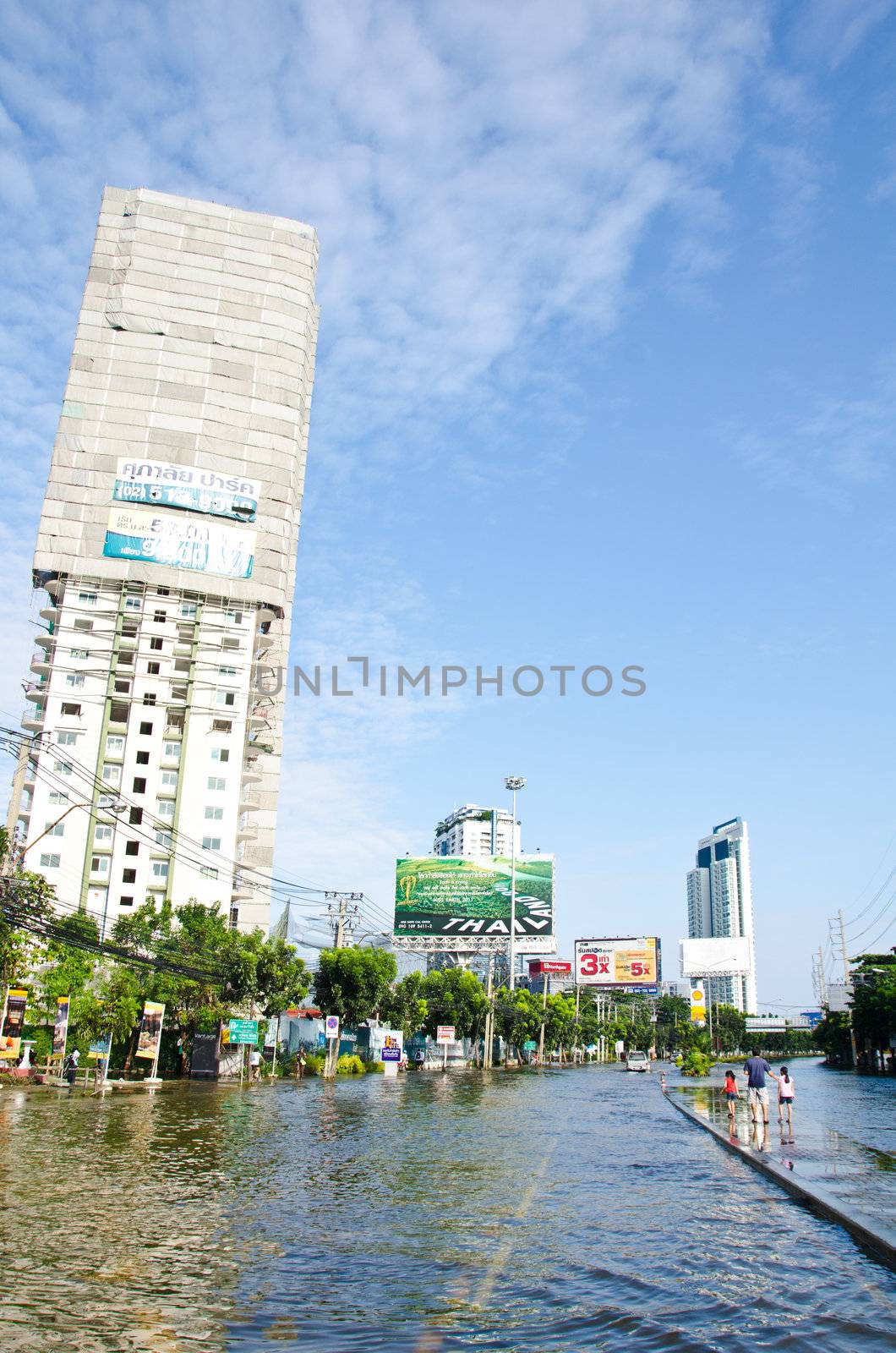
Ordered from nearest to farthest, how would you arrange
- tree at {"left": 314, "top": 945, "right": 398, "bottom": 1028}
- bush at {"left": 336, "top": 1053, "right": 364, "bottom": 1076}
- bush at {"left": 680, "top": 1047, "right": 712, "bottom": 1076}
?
1. tree at {"left": 314, "top": 945, "right": 398, "bottom": 1028}
2. bush at {"left": 336, "top": 1053, "right": 364, "bottom": 1076}
3. bush at {"left": 680, "top": 1047, "right": 712, "bottom": 1076}

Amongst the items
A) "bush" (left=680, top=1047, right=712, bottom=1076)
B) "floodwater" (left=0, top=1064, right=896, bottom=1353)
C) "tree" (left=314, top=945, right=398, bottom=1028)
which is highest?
"tree" (left=314, top=945, right=398, bottom=1028)

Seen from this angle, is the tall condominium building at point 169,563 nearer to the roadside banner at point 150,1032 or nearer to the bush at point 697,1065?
the roadside banner at point 150,1032

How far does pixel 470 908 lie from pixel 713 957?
7018 centimetres

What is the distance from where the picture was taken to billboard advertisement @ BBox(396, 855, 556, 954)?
84.2m

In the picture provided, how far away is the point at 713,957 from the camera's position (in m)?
142

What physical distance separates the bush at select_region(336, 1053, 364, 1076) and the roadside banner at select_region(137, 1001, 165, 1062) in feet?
58.6

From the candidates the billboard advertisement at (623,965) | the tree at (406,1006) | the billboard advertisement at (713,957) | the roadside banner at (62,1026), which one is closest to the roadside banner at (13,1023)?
the roadside banner at (62,1026)

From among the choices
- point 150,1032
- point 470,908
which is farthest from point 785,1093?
point 470,908

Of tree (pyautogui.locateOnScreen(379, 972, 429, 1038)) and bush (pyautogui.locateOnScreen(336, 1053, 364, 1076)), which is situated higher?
tree (pyautogui.locateOnScreen(379, 972, 429, 1038))

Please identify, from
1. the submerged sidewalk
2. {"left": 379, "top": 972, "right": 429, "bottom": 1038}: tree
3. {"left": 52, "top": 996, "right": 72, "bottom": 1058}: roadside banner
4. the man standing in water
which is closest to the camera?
the submerged sidewalk

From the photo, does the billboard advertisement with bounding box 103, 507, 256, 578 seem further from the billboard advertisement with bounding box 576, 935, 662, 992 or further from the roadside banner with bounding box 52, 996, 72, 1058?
the billboard advertisement with bounding box 576, 935, 662, 992

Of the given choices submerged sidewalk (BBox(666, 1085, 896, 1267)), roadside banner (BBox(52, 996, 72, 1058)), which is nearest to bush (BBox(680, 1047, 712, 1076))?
roadside banner (BBox(52, 996, 72, 1058))

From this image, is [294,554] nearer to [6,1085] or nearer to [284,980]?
[284,980]

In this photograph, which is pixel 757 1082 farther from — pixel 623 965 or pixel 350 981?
pixel 623 965
